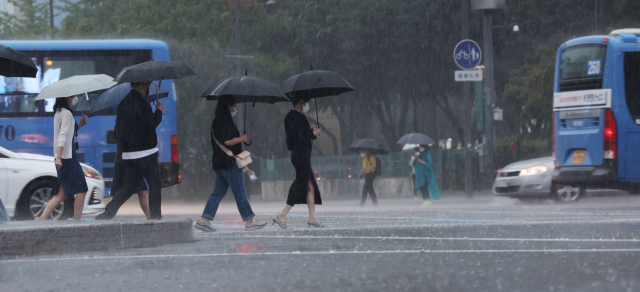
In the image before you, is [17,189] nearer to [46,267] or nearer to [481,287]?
[46,267]

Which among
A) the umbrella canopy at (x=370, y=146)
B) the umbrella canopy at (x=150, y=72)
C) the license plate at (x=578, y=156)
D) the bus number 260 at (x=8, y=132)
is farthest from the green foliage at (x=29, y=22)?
the umbrella canopy at (x=150, y=72)

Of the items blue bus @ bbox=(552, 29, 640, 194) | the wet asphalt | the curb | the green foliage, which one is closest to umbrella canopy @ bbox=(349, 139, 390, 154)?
blue bus @ bbox=(552, 29, 640, 194)

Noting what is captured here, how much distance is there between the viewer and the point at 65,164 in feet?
33.0

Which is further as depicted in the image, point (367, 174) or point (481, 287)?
point (367, 174)

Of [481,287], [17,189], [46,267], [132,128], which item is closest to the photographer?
[481,287]

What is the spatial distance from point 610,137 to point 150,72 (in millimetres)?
8085

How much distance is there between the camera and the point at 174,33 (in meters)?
28.6

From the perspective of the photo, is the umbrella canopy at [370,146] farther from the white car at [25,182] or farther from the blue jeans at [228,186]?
the blue jeans at [228,186]

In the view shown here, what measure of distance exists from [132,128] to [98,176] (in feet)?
13.5

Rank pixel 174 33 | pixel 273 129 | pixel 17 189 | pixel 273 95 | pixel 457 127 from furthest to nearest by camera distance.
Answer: pixel 457 127, pixel 273 129, pixel 174 33, pixel 17 189, pixel 273 95

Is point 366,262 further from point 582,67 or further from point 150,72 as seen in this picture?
point 582,67

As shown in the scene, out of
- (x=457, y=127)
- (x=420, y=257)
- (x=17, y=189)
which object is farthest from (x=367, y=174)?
(x=457, y=127)

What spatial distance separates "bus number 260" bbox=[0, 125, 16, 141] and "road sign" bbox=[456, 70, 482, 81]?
947cm

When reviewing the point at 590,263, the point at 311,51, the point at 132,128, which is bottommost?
the point at 590,263
